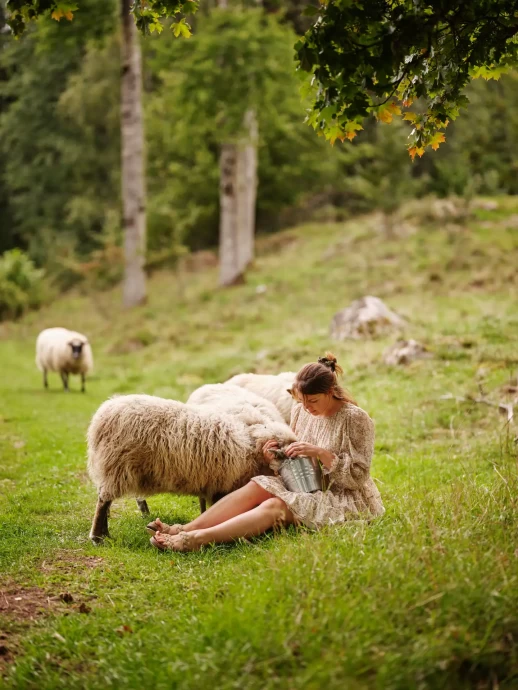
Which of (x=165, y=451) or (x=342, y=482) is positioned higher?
(x=165, y=451)

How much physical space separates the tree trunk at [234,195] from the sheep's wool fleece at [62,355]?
369 inches

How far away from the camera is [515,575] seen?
3.77 m

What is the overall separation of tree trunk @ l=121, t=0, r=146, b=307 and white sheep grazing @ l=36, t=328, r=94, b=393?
25.0 ft

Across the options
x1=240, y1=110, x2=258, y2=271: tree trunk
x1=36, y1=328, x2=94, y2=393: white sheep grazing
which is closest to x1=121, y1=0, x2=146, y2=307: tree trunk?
x1=240, y1=110, x2=258, y2=271: tree trunk

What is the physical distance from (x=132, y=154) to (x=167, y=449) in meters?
17.6

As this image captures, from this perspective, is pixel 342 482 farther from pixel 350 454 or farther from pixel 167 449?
pixel 167 449

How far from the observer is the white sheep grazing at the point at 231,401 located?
637 cm

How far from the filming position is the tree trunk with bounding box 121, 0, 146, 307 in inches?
828

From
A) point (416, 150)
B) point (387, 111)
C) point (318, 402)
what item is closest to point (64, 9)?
point (387, 111)

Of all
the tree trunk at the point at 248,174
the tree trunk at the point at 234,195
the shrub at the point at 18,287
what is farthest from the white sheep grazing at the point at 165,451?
the shrub at the point at 18,287

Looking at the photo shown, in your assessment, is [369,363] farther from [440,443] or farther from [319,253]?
[319,253]

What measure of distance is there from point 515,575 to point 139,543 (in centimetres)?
296

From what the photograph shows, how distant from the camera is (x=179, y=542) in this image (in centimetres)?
525

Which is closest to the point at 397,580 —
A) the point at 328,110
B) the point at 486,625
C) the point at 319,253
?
the point at 486,625
